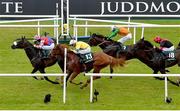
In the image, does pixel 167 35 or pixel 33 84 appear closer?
pixel 33 84

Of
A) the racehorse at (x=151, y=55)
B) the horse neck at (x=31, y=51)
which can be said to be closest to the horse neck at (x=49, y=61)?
the horse neck at (x=31, y=51)

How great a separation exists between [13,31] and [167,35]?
14.9ft

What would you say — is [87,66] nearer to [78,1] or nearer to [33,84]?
[33,84]

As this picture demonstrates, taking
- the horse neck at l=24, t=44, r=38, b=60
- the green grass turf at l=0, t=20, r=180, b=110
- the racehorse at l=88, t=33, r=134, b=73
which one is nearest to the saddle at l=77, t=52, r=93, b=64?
the green grass turf at l=0, t=20, r=180, b=110

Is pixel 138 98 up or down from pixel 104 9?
down

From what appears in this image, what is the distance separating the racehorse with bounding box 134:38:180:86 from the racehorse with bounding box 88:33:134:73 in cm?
17

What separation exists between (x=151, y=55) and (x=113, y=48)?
86 cm

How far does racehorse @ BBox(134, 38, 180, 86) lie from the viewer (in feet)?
39.1

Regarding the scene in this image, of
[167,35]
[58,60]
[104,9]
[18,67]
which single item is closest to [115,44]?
[58,60]

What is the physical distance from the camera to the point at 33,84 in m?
12.1

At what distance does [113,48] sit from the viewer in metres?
12.6

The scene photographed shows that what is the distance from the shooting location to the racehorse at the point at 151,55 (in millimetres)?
11930

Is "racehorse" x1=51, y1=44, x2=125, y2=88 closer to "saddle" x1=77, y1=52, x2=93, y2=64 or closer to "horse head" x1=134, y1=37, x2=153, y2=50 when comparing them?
"saddle" x1=77, y1=52, x2=93, y2=64

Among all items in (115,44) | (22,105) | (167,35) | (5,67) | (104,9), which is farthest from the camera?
(104,9)
